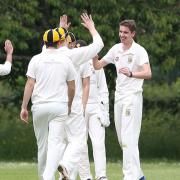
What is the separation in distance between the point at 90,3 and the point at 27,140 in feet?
20.5

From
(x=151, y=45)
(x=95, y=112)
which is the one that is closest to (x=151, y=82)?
(x=151, y=45)

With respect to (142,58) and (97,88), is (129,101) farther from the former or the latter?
(97,88)

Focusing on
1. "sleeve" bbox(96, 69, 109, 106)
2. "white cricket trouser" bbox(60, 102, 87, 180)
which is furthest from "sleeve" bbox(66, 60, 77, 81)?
"sleeve" bbox(96, 69, 109, 106)

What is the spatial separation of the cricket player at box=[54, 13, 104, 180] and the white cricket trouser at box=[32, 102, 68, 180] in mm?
401

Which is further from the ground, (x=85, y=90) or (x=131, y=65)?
(x=131, y=65)

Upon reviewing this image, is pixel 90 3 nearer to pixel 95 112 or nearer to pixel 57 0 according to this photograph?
pixel 57 0

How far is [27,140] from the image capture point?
3194 cm

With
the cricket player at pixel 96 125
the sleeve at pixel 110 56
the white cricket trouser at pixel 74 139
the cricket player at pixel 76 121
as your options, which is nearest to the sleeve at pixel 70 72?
the cricket player at pixel 76 121

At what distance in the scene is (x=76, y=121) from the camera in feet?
49.2

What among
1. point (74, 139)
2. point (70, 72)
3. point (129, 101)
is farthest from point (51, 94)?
point (129, 101)

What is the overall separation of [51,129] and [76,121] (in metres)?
0.78

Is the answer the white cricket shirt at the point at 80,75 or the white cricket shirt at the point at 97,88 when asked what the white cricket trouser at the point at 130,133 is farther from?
the white cricket shirt at the point at 97,88

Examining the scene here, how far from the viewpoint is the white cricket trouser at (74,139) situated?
14875mm

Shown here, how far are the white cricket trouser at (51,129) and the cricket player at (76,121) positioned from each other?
1.32 feet
